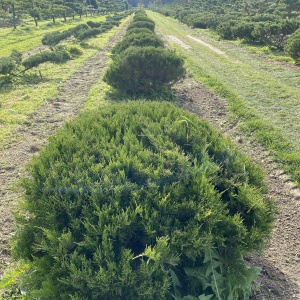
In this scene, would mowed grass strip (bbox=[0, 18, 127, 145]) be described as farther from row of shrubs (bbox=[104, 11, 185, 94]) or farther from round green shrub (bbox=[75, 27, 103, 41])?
round green shrub (bbox=[75, 27, 103, 41])

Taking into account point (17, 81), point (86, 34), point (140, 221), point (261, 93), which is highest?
point (140, 221)

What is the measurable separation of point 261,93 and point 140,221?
736 cm

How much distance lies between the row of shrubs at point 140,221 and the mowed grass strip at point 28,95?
164 inches

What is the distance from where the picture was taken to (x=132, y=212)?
7.36 ft

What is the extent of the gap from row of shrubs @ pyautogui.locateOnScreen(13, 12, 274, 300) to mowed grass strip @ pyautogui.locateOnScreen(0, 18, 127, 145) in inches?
164

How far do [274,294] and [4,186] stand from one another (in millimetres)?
3837

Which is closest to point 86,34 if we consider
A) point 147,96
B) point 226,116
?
point 147,96

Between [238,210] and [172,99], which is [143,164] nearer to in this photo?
[238,210]

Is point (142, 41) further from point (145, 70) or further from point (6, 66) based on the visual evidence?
point (6, 66)

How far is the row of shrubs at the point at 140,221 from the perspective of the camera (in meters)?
2.05

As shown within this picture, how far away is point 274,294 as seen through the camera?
9.34 ft

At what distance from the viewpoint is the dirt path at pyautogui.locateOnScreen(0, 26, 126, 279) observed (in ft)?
12.8

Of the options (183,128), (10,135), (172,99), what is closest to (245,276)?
(183,128)

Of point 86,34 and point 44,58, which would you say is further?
point 86,34
